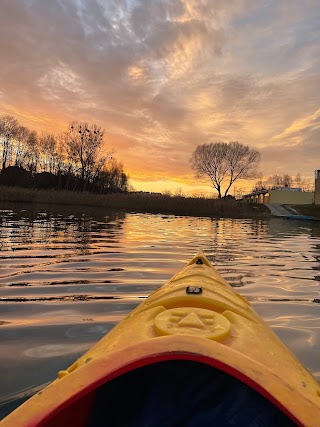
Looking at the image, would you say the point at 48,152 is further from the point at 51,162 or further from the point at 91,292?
the point at 91,292

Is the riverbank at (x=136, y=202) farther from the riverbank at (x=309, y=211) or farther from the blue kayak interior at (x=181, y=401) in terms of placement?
the blue kayak interior at (x=181, y=401)

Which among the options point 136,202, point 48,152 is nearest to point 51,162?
point 48,152

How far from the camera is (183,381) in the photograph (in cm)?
155

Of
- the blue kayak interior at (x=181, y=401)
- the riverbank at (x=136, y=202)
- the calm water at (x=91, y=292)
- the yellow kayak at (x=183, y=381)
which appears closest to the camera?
the yellow kayak at (x=183, y=381)

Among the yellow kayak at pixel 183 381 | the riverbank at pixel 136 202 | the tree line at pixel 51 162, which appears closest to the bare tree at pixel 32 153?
the tree line at pixel 51 162

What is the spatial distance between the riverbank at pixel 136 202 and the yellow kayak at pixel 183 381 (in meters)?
25.6

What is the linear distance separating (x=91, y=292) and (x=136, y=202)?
23.7 metres

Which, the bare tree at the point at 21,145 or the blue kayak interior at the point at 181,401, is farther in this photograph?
the bare tree at the point at 21,145

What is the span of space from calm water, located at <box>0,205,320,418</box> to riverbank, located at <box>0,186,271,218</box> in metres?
18.7

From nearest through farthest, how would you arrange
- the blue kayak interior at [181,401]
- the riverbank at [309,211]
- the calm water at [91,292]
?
the blue kayak interior at [181,401]
the calm water at [91,292]
the riverbank at [309,211]

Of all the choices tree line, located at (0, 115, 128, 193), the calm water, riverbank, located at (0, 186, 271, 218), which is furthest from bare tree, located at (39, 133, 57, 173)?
the calm water

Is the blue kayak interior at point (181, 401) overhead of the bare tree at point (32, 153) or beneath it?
beneath

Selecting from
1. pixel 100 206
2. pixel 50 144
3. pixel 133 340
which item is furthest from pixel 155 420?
pixel 50 144

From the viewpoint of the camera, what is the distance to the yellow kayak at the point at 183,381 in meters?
1.06
